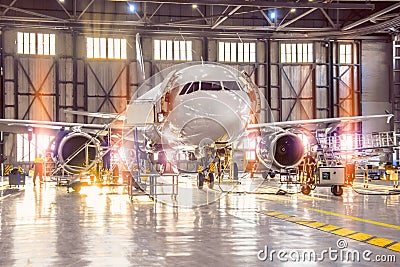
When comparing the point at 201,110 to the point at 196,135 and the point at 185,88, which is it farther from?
the point at 185,88

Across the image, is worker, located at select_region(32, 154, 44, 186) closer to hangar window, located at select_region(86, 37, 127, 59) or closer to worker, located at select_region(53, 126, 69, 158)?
worker, located at select_region(53, 126, 69, 158)

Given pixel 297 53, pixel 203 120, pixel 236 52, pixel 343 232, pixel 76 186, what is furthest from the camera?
pixel 297 53

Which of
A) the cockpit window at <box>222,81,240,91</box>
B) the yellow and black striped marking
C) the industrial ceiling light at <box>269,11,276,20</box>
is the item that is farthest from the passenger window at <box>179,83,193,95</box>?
the industrial ceiling light at <box>269,11,276,20</box>

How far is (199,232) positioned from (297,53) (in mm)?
33957

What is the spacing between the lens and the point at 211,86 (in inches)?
602

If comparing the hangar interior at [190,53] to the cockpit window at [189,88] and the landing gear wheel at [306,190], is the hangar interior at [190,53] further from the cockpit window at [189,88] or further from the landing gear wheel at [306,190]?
the cockpit window at [189,88]

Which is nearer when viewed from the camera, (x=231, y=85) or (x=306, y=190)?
(x=231, y=85)

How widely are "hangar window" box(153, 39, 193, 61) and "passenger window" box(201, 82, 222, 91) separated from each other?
25417 mm

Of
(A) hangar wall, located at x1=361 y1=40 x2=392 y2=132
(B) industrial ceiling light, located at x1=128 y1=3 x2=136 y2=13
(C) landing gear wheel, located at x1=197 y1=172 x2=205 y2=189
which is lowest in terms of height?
(C) landing gear wheel, located at x1=197 y1=172 x2=205 y2=189

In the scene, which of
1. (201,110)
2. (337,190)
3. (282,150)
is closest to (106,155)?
(282,150)

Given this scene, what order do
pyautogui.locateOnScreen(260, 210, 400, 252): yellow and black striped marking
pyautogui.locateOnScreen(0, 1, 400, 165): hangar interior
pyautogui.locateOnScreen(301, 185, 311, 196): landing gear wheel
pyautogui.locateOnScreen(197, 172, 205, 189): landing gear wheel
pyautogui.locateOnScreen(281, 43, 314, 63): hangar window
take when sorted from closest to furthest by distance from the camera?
pyautogui.locateOnScreen(260, 210, 400, 252): yellow and black striped marking
pyautogui.locateOnScreen(301, 185, 311, 196): landing gear wheel
pyautogui.locateOnScreen(197, 172, 205, 189): landing gear wheel
pyautogui.locateOnScreen(0, 1, 400, 165): hangar interior
pyautogui.locateOnScreen(281, 43, 314, 63): hangar window

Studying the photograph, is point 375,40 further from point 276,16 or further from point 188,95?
point 188,95

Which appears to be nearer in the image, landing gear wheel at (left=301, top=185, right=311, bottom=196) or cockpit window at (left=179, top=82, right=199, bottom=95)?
cockpit window at (left=179, top=82, right=199, bottom=95)

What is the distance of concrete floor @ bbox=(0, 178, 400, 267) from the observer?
23.6ft
